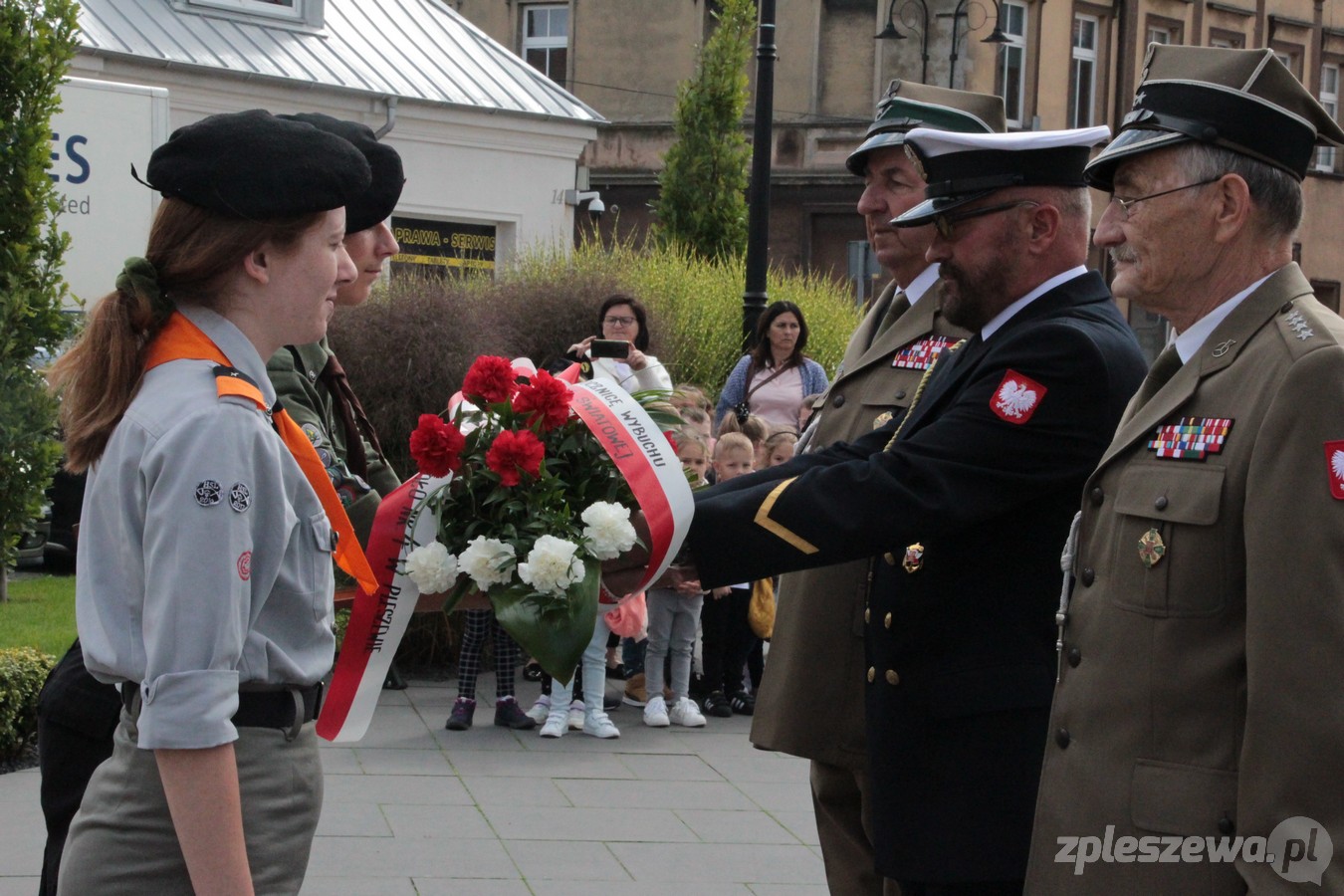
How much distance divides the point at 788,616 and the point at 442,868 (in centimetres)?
228

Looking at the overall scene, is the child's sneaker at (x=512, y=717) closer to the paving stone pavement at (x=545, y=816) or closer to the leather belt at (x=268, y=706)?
the paving stone pavement at (x=545, y=816)

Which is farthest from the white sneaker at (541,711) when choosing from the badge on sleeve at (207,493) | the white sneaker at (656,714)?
the badge on sleeve at (207,493)

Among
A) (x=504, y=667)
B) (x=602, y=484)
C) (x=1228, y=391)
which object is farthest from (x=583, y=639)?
(x=504, y=667)

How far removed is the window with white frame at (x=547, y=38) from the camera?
31094 millimetres

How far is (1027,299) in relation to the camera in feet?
10.8

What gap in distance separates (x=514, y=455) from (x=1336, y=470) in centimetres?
142

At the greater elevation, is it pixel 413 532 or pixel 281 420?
pixel 281 420

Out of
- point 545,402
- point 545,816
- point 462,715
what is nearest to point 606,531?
point 545,402

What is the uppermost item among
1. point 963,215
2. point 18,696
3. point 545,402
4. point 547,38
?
point 547,38

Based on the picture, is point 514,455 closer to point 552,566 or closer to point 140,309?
point 552,566

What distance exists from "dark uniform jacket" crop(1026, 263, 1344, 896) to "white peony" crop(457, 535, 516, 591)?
1013 millimetres

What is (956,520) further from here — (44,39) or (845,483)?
(44,39)

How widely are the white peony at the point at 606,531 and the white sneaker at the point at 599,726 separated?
5099mm

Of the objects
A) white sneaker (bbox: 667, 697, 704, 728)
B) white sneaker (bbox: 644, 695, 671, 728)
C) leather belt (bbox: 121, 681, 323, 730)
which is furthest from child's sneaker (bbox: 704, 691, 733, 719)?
leather belt (bbox: 121, 681, 323, 730)
